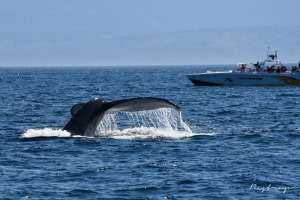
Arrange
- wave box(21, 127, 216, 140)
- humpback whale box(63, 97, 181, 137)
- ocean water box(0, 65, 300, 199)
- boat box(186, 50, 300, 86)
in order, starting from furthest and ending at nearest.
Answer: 1. boat box(186, 50, 300, 86)
2. wave box(21, 127, 216, 140)
3. humpback whale box(63, 97, 181, 137)
4. ocean water box(0, 65, 300, 199)

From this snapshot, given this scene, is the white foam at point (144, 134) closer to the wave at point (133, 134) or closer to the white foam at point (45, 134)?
the wave at point (133, 134)

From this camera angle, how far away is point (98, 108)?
57.3 ft

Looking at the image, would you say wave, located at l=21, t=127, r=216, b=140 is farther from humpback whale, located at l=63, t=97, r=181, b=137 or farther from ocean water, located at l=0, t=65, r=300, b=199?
humpback whale, located at l=63, t=97, r=181, b=137

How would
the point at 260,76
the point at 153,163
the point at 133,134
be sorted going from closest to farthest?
the point at 153,163 < the point at 133,134 < the point at 260,76

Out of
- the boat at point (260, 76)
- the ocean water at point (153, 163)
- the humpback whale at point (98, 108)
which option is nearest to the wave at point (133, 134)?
the ocean water at point (153, 163)

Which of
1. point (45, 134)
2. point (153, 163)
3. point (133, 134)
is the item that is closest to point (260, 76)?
point (133, 134)

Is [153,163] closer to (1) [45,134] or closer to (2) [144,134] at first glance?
(2) [144,134]

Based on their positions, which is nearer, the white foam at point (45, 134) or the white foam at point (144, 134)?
the white foam at point (45, 134)

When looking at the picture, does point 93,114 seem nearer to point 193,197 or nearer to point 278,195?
point 193,197

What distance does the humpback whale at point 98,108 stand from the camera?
1633 centimetres

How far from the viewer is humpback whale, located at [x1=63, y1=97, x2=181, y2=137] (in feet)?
53.6

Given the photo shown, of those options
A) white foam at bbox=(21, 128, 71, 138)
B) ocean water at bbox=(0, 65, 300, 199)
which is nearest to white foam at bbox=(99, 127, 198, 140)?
ocean water at bbox=(0, 65, 300, 199)

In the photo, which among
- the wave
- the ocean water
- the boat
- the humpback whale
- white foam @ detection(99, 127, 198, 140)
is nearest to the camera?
the ocean water

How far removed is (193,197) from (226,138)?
9066mm
